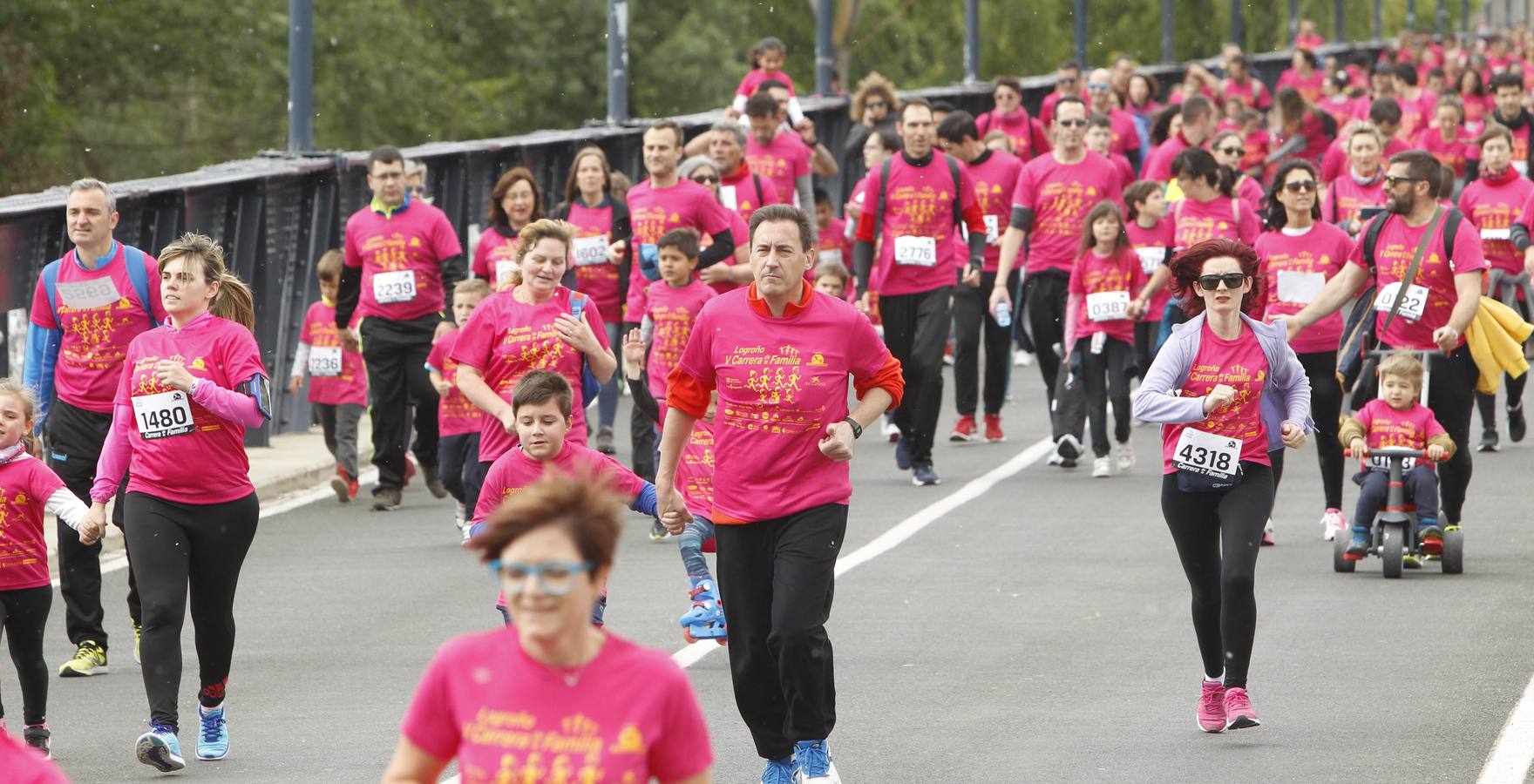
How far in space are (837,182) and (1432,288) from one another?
16.0 m

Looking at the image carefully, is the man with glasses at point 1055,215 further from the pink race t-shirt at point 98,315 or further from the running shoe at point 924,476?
the pink race t-shirt at point 98,315

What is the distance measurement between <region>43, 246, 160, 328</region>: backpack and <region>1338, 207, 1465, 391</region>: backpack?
218 inches

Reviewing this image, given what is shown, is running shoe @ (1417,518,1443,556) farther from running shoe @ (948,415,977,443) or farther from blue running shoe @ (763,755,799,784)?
running shoe @ (948,415,977,443)

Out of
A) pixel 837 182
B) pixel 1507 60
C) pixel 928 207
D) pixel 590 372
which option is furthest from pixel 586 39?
pixel 590 372

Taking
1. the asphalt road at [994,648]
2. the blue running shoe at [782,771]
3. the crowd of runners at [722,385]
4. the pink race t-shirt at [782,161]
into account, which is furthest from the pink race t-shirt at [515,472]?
the pink race t-shirt at [782,161]

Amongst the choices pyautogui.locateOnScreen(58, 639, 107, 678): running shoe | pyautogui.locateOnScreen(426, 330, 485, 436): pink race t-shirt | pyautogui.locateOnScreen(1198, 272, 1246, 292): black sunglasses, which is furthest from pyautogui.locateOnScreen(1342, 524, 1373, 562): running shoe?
pyautogui.locateOnScreen(58, 639, 107, 678): running shoe

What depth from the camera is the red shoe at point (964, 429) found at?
60.4ft

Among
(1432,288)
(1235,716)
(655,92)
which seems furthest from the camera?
(655,92)

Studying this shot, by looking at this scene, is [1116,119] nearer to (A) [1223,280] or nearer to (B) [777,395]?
(A) [1223,280]

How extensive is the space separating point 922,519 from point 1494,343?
11.4 feet

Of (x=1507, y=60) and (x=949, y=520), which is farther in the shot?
(x=1507, y=60)

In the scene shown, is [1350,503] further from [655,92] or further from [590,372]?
[655,92]

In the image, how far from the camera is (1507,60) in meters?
51.5

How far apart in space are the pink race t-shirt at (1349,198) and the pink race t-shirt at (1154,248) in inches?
41.3
